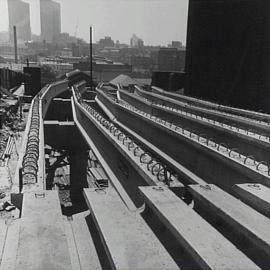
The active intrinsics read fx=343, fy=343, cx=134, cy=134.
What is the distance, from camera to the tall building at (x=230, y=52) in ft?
83.5

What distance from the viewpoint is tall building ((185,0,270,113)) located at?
25.4 m

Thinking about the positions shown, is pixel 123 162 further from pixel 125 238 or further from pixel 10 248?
pixel 125 238

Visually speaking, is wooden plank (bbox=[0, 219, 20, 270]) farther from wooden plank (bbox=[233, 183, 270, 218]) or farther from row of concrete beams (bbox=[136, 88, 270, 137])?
row of concrete beams (bbox=[136, 88, 270, 137])

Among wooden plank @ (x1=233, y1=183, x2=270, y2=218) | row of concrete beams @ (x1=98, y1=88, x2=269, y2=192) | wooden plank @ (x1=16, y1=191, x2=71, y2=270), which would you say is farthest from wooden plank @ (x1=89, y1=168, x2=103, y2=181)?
wooden plank @ (x1=16, y1=191, x2=71, y2=270)

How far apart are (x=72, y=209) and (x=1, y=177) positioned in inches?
680

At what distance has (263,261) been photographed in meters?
4.41

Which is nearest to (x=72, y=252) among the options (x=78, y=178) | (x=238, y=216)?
(x=238, y=216)

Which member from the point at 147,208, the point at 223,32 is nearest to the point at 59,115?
the point at 223,32

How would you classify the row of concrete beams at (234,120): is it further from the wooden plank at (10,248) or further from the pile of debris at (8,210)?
the wooden plank at (10,248)

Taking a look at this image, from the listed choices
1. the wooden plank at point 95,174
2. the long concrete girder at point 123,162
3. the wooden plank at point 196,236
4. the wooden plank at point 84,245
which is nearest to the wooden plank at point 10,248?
the wooden plank at point 84,245

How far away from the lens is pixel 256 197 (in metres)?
5.74

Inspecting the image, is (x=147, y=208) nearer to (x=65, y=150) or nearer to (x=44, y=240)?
(x=44, y=240)

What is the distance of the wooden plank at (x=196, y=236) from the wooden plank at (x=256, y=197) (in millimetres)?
1200

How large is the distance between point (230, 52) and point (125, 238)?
27.4 meters
